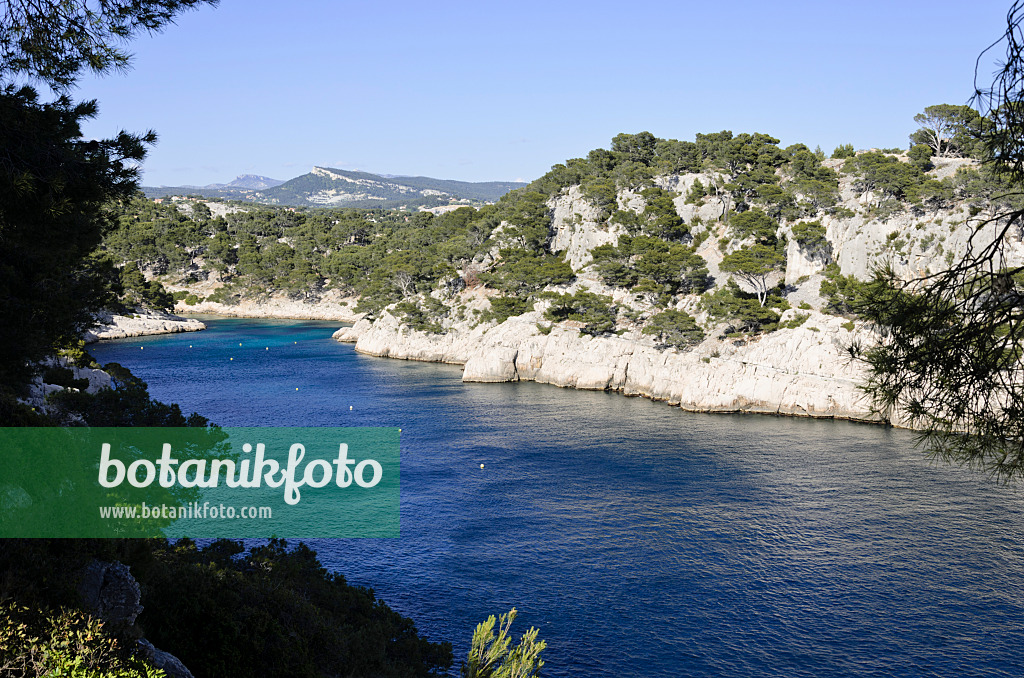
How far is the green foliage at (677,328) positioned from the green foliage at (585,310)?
6.09 meters

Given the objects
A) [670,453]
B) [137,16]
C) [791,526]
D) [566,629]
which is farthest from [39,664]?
[670,453]

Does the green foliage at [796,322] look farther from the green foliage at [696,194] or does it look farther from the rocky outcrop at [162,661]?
the rocky outcrop at [162,661]

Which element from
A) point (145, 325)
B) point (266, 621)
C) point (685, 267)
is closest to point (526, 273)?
point (685, 267)

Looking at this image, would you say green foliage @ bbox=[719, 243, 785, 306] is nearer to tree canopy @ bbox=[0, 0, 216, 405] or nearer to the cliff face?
the cliff face

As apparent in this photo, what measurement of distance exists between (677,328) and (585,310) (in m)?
11.7

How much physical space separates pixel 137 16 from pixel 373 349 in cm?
8279

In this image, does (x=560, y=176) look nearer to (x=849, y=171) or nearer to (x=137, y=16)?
(x=849, y=171)

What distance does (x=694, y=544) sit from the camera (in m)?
33.0

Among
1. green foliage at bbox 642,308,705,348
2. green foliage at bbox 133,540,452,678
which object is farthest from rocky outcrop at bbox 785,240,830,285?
green foliage at bbox 133,540,452,678

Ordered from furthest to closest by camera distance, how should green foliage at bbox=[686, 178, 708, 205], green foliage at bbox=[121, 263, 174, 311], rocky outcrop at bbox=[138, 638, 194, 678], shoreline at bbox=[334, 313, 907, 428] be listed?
green foliage at bbox=[121, 263, 174, 311] < green foliage at bbox=[686, 178, 708, 205] < shoreline at bbox=[334, 313, 907, 428] < rocky outcrop at bbox=[138, 638, 194, 678]

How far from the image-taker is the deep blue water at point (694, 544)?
2462 centimetres

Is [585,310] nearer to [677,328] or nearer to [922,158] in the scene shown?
[677,328]

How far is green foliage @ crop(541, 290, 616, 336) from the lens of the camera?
73.2m

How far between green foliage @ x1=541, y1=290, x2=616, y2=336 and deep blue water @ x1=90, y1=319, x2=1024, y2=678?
598 inches
